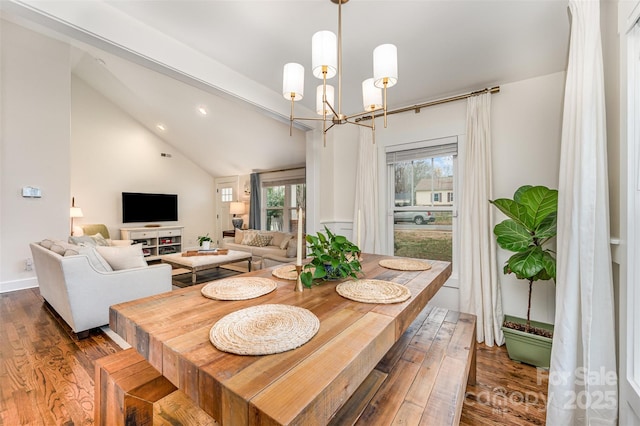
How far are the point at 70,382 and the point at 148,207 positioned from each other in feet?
A: 18.2

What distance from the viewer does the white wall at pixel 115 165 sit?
214 inches

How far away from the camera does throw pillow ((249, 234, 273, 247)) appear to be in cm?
525

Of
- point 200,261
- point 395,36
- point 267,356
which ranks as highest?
point 395,36

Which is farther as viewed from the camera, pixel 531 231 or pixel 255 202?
pixel 255 202

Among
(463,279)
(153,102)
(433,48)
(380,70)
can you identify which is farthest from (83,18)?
(153,102)

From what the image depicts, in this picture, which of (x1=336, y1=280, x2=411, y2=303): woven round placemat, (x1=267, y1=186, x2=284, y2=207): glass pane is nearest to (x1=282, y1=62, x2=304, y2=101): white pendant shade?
(x1=336, y1=280, x2=411, y2=303): woven round placemat

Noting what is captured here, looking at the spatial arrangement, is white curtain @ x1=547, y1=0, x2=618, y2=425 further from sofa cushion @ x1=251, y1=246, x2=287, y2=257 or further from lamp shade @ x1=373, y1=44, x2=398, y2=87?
sofa cushion @ x1=251, y1=246, x2=287, y2=257

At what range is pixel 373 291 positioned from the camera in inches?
48.2

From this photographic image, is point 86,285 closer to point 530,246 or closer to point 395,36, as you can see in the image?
point 395,36

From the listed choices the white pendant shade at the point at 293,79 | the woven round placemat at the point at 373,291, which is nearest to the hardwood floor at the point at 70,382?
the woven round placemat at the point at 373,291

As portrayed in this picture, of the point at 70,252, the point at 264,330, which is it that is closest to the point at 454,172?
the point at 264,330

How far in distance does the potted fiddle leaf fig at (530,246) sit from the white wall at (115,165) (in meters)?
7.23

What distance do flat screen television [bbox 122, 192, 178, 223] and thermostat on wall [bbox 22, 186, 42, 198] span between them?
97.2 inches

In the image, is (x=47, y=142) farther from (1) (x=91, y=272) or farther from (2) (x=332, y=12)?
(2) (x=332, y=12)
